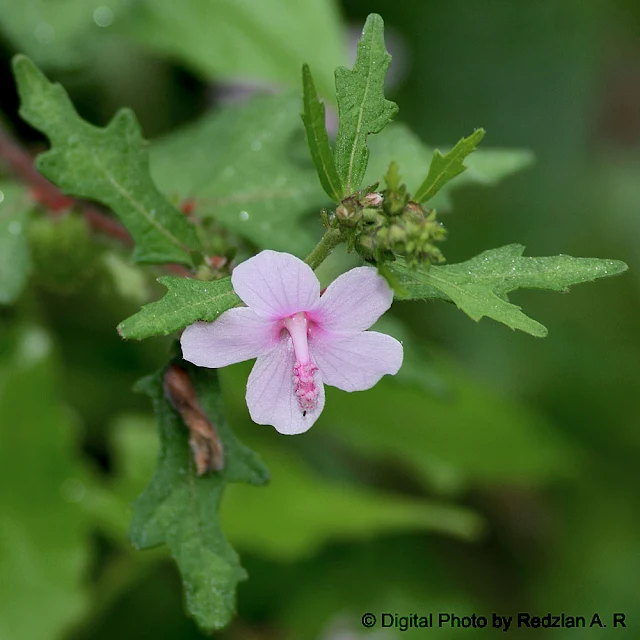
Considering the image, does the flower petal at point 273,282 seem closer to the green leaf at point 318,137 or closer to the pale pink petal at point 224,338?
the pale pink petal at point 224,338

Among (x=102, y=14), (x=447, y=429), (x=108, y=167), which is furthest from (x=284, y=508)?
(x=102, y=14)

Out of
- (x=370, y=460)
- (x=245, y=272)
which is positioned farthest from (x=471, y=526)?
(x=245, y=272)

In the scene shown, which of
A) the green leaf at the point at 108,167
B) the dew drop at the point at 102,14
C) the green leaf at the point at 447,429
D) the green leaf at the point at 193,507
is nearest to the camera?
the green leaf at the point at 193,507

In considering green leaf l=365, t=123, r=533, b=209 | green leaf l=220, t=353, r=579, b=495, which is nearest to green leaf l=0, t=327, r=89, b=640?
green leaf l=220, t=353, r=579, b=495

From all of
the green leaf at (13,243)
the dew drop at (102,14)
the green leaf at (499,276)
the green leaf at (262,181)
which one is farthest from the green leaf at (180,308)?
the dew drop at (102,14)

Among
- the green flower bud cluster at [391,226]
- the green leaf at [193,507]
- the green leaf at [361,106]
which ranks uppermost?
the green leaf at [361,106]

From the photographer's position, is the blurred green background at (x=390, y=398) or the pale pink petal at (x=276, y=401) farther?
the blurred green background at (x=390, y=398)

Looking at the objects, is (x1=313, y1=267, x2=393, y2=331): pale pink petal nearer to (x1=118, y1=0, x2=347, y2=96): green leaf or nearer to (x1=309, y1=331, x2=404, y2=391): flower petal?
(x1=309, y1=331, x2=404, y2=391): flower petal
